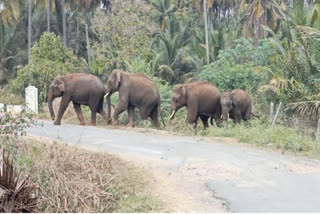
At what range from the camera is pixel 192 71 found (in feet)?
121

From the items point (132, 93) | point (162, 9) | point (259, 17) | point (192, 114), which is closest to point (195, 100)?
point (192, 114)

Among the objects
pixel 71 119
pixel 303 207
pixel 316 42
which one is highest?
pixel 316 42

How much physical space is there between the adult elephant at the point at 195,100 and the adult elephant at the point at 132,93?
32.4 inches

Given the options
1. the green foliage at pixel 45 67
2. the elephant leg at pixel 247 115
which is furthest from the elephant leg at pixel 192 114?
the green foliage at pixel 45 67

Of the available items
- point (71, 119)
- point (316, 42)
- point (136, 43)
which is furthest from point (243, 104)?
point (136, 43)

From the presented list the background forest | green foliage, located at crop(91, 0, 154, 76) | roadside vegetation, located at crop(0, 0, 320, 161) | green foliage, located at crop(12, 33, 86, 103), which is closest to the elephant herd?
roadside vegetation, located at crop(0, 0, 320, 161)

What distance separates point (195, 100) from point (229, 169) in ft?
32.7

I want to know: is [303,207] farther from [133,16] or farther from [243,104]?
[133,16]

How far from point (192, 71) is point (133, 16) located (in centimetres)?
602

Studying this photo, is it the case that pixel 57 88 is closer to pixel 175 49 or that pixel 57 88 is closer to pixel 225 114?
pixel 225 114

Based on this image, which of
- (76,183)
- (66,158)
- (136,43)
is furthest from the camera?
(136,43)

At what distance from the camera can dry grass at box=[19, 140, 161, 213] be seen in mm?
9100

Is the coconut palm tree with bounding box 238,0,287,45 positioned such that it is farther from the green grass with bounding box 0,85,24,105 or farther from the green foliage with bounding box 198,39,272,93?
the green grass with bounding box 0,85,24,105

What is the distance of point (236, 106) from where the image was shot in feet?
69.8
